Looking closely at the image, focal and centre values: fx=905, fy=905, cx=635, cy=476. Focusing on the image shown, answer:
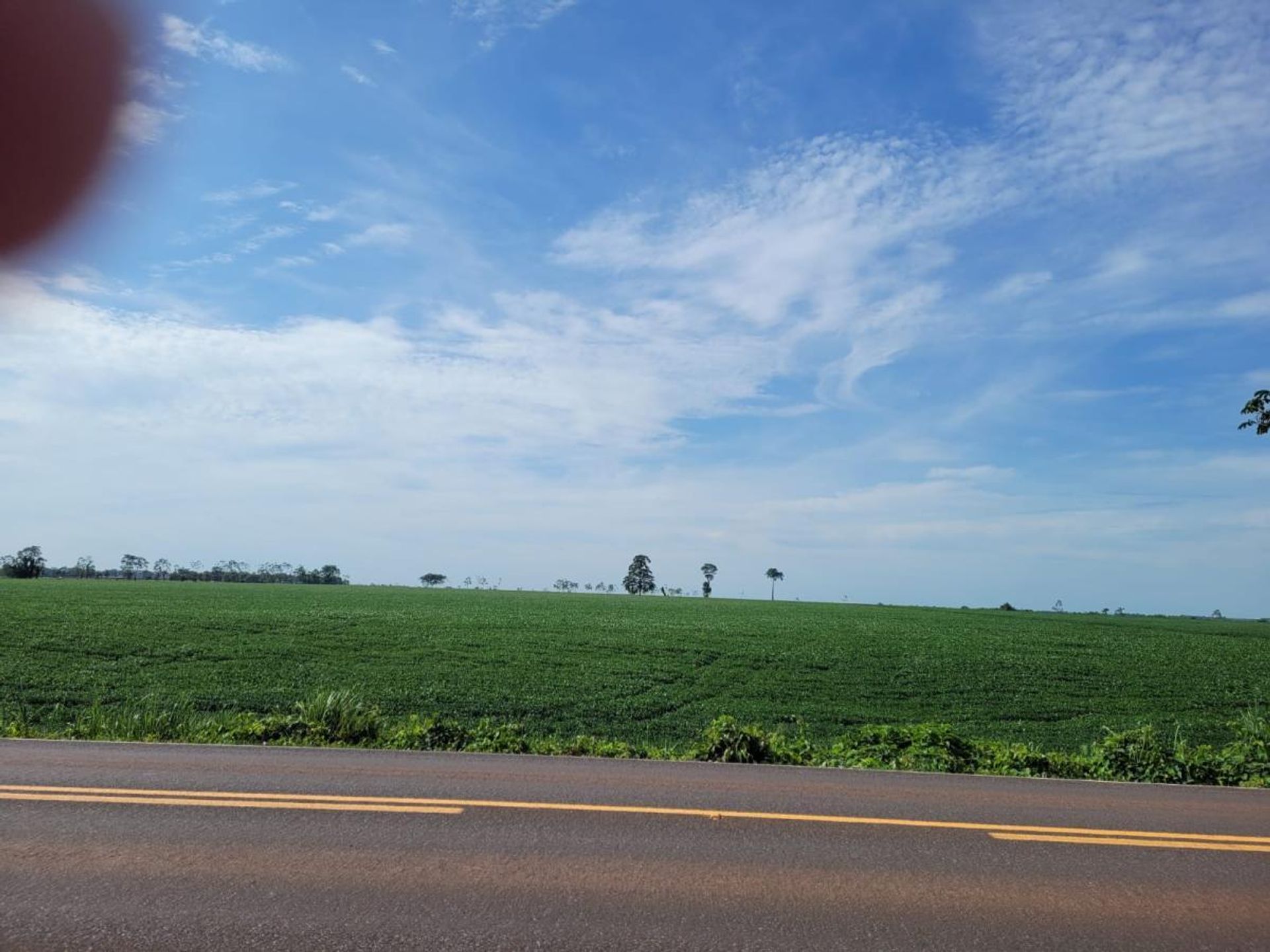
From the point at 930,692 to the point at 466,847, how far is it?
25.9 meters

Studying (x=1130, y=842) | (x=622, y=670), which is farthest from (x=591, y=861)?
(x=622, y=670)

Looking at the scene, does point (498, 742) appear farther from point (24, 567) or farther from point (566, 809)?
point (24, 567)

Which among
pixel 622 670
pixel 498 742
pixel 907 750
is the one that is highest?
pixel 907 750

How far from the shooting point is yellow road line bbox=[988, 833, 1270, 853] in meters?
7.32

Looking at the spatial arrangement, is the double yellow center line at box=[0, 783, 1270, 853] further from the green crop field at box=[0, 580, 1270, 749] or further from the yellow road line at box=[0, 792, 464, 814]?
the green crop field at box=[0, 580, 1270, 749]

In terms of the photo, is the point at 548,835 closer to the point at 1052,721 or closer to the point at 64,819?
the point at 64,819

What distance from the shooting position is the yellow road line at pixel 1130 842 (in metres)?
7.32

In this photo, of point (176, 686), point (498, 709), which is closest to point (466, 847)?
point (498, 709)

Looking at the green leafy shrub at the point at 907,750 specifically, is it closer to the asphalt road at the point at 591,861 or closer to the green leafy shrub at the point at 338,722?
the asphalt road at the point at 591,861

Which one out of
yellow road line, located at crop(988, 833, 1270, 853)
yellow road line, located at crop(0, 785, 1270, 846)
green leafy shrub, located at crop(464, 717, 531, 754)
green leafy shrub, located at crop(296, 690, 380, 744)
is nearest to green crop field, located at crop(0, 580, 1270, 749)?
green leafy shrub, located at crop(464, 717, 531, 754)

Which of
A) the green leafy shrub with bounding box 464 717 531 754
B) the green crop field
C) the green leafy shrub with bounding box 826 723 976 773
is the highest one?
the green leafy shrub with bounding box 826 723 976 773

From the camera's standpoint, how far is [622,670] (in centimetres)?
3128

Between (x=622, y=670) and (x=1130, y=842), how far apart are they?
24.5 meters

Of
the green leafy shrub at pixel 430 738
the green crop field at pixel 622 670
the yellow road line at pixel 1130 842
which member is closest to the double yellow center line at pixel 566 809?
the yellow road line at pixel 1130 842
